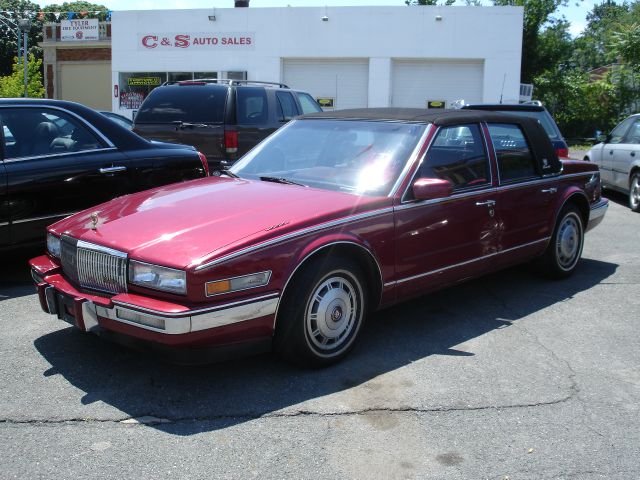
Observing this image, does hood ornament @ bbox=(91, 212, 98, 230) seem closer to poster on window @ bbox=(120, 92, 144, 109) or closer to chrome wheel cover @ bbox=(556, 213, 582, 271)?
chrome wheel cover @ bbox=(556, 213, 582, 271)

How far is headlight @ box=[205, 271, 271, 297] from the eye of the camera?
356cm

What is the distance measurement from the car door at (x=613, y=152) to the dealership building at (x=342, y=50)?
12058 millimetres

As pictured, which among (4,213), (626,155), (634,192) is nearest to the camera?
(4,213)

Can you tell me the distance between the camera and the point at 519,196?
5605mm

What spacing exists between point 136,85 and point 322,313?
25407 millimetres

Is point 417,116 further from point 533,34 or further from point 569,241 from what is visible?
point 533,34

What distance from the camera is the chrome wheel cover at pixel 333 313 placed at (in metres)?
4.04

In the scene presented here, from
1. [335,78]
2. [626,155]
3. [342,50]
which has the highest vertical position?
[342,50]

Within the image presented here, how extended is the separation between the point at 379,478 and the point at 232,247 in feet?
4.67

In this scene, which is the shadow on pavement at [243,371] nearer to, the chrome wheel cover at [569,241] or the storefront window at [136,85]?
the chrome wheel cover at [569,241]

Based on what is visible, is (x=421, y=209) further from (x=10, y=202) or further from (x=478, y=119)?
(x=10, y=202)

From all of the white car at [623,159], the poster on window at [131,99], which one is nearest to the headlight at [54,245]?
the white car at [623,159]

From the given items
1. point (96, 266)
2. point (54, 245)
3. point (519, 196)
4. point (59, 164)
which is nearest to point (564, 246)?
point (519, 196)

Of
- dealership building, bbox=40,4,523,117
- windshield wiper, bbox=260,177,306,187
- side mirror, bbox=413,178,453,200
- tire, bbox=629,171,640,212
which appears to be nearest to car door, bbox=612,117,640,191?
tire, bbox=629,171,640,212
